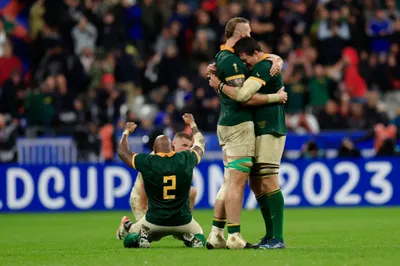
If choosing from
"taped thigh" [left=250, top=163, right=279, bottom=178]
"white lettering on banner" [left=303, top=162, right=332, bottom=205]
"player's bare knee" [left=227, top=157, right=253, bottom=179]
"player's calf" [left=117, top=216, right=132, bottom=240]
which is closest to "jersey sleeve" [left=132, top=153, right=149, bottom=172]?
"player's bare knee" [left=227, top=157, right=253, bottom=179]

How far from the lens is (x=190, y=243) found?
12.5m

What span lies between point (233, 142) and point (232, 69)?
84 cm

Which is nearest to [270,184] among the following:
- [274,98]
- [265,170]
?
[265,170]

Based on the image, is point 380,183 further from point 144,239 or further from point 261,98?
point 261,98

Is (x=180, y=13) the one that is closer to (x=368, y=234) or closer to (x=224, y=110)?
(x=368, y=234)

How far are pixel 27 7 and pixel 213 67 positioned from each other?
57.9 ft

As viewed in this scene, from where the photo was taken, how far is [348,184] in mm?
23547

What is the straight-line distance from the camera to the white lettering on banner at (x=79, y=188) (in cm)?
2372

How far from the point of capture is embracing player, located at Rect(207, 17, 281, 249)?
11.6 m

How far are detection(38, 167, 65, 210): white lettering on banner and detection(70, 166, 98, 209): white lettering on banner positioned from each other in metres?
0.26

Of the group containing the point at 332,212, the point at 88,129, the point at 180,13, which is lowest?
the point at 332,212

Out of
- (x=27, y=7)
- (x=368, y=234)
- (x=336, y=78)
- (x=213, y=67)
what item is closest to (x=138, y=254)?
(x=213, y=67)

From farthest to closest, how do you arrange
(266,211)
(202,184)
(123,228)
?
(202,184) < (123,228) < (266,211)

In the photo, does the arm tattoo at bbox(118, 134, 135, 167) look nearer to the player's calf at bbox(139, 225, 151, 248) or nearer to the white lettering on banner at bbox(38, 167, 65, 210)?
the player's calf at bbox(139, 225, 151, 248)
